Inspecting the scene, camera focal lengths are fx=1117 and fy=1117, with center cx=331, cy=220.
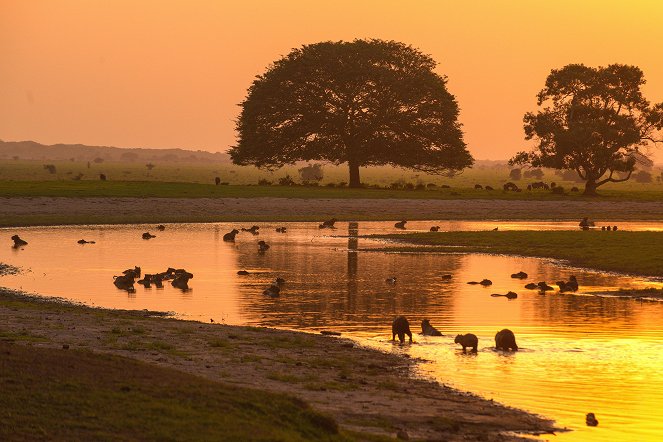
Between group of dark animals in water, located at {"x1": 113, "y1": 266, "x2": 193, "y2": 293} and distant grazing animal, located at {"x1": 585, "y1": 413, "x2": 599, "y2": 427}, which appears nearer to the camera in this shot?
distant grazing animal, located at {"x1": 585, "y1": 413, "x2": 599, "y2": 427}

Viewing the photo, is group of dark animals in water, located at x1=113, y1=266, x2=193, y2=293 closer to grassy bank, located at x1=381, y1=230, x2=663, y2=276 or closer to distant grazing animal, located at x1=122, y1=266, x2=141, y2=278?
distant grazing animal, located at x1=122, y1=266, x2=141, y2=278

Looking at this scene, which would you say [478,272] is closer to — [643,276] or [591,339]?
[643,276]

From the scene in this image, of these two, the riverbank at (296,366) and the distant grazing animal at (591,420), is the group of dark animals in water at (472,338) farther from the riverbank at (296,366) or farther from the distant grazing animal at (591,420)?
the distant grazing animal at (591,420)

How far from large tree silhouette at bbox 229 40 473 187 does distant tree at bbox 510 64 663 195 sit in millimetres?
7510

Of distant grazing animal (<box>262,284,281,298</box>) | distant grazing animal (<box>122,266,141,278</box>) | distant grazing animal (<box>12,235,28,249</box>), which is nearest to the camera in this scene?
distant grazing animal (<box>262,284,281,298</box>)

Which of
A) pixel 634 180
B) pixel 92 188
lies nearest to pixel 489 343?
pixel 92 188

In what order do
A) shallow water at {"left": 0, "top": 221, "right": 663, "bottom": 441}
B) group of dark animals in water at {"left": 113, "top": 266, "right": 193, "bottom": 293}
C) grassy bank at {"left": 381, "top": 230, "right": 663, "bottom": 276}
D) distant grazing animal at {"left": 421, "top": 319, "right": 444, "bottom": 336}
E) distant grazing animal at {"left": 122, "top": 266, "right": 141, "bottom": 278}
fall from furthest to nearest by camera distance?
grassy bank at {"left": 381, "top": 230, "right": 663, "bottom": 276} → distant grazing animal at {"left": 122, "top": 266, "right": 141, "bottom": 278} → group of dark animals in water at {"left": 113, "top": 266, "right": 193, "bottom": 293} → distant grazing animal at {"left": 421, "top": 319, "right": 444, "bottom": 336} → shallow water at {"left": 0, "top": 221, "right": 663, "bottom": 441}

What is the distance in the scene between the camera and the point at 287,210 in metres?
73.0

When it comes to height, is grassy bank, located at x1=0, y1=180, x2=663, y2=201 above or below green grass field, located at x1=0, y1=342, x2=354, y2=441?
above

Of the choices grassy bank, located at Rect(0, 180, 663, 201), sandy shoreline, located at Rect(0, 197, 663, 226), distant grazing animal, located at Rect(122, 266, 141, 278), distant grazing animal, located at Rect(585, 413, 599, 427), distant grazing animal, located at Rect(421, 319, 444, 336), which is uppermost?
grassy bank, located at Rect(0, 180, 663, 201)

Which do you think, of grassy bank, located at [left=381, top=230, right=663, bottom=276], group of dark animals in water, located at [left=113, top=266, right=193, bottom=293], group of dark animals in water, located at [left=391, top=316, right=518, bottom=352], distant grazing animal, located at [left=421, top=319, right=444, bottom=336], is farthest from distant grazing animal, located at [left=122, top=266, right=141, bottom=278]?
grassy bank, located at [left=381, top=230, right=663, bottom=276]

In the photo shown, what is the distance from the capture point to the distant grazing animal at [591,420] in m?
15.4

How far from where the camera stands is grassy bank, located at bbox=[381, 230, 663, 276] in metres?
41.1

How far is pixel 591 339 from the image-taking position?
23.4 meters
